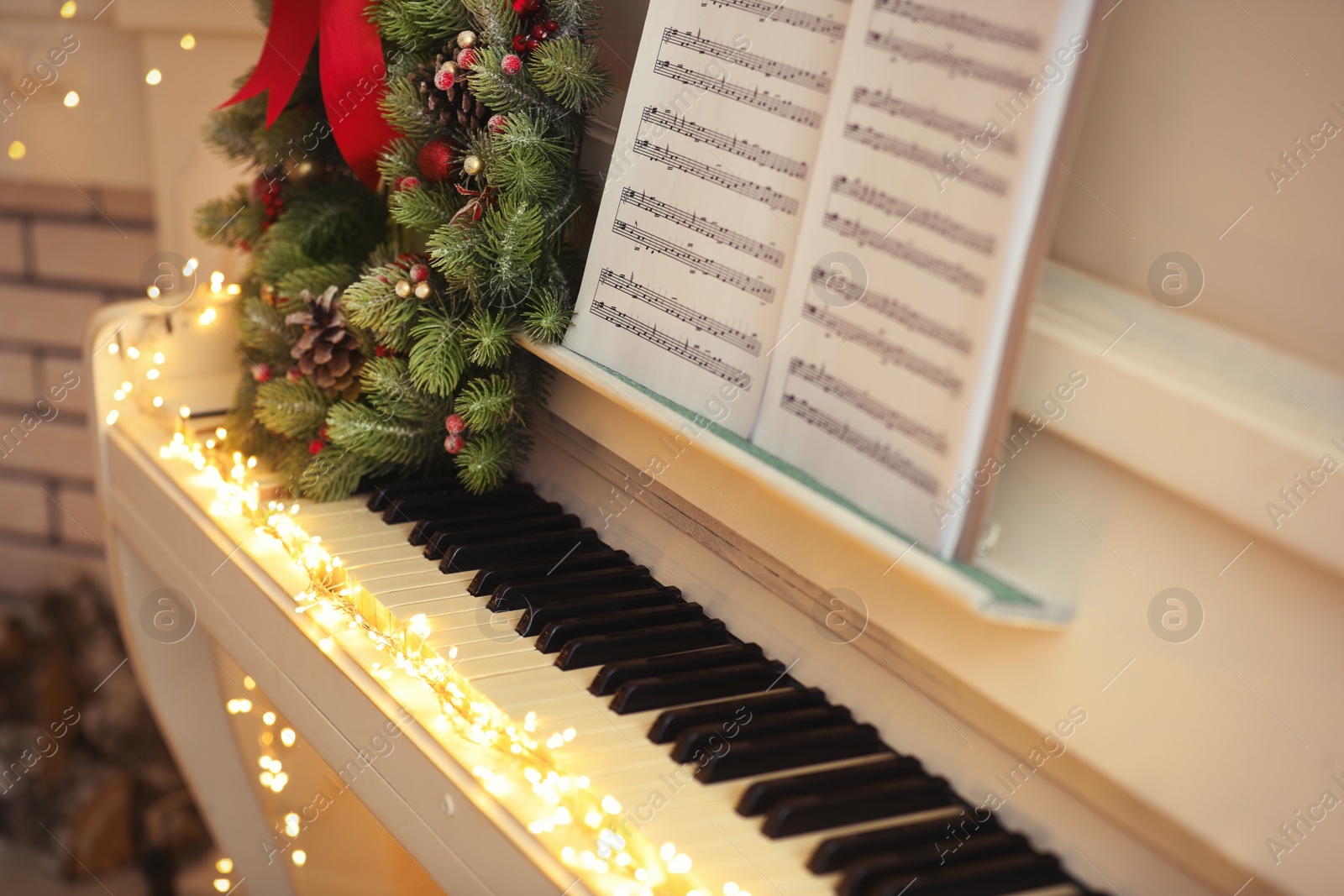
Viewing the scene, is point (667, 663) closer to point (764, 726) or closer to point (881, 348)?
point (764, 726)

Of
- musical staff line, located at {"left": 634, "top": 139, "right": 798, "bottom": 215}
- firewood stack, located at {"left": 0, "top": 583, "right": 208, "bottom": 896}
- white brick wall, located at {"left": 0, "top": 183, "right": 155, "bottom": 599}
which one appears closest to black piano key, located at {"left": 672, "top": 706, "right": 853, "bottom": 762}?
musical staff line, located at {"left": 634, "top": 139, "right": 798, "bottom": 215}

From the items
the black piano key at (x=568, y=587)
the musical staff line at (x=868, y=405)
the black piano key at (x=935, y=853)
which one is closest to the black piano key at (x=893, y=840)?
the black piano key at (x=935, y=853)

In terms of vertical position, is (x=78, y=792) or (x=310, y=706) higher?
(x=310, y=706)

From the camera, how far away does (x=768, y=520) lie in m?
1.25

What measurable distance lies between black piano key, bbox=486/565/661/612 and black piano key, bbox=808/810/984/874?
466 mm

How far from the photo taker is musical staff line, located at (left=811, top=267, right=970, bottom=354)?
985 millimetres

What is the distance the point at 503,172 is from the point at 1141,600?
33.7 inches

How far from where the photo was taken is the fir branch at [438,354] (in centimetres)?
141

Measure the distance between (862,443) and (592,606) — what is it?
41cm

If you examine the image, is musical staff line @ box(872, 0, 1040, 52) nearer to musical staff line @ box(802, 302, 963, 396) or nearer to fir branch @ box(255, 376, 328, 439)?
musical staff line @ box(802, 302, 963, 396)

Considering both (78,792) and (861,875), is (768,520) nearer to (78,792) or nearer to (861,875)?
(861,875)

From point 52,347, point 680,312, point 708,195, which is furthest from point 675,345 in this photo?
point 52,347

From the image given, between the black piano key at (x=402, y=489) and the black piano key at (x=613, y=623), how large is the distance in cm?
37

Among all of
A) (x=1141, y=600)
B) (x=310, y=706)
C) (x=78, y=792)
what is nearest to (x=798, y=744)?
(x=1141, y=600)
